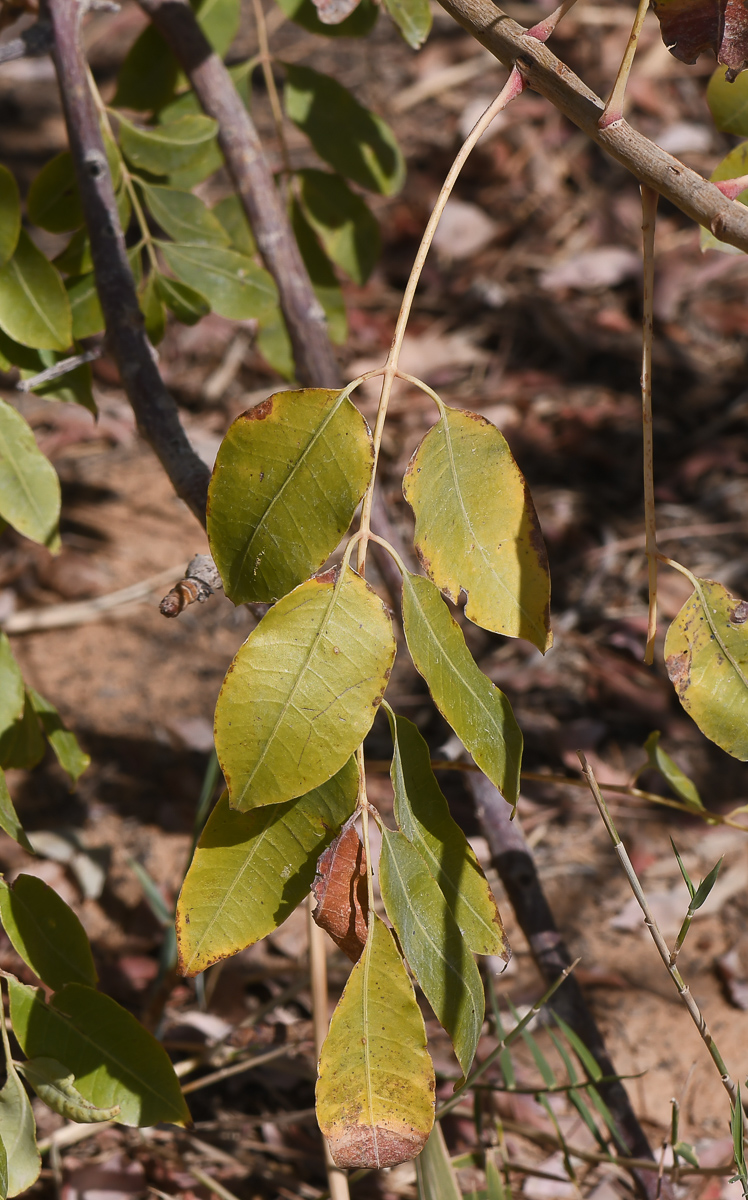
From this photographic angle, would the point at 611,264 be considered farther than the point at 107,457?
Yes

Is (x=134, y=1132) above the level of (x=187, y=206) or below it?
below

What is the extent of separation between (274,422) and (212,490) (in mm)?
65

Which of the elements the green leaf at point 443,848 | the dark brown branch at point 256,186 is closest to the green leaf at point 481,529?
the green leaf at point 443,848

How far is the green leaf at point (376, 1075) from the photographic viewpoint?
641 mm

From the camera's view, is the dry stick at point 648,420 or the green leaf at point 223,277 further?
the green leaf at point 223,277

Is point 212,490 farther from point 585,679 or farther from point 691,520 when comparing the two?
point 691,520

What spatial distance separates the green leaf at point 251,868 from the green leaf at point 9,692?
354mm

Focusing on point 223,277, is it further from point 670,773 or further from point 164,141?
point 670,773

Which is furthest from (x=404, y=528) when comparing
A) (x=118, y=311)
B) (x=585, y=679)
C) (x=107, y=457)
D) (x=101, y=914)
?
(x=118, y=311)

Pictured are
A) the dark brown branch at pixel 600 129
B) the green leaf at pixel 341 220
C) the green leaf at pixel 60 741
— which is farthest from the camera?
the green leaf at pixel 341 220

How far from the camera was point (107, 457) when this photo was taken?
2.55 metres

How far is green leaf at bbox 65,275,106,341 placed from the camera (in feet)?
3.60

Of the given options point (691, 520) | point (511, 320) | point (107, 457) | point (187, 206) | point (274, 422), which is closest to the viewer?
point (274, 422)

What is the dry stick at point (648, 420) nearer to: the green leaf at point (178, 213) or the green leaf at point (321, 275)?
the green leaf at point (178, 213)
